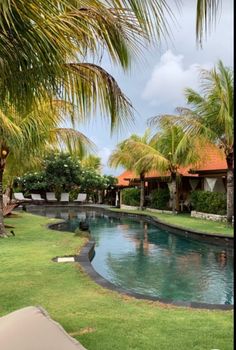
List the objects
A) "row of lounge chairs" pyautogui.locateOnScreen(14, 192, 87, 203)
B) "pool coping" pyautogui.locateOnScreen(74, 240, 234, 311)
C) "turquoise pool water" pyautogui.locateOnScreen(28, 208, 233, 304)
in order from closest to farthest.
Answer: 1. "pool coping" pyautogui.locateOnScreen(74, 240, 234, 311)
2. "turquoise pool water" pyautogui.locateOnScreen(28, 208, 233, 304)
3. "row of lounge chairs" pyautogui.locateOnScreen(14, 192, 87, 203)

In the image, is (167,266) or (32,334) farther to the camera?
(167,266)

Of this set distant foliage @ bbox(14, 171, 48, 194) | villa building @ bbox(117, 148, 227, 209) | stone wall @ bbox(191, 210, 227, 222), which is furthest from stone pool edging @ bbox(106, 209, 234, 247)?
distant foliage @ bbox(14, 171, 48, 194)

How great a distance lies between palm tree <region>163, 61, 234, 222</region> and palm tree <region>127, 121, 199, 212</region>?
354 centimetres

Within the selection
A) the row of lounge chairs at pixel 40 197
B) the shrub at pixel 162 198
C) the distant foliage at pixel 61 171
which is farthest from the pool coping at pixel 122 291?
the row of lounge chairs at pixel 40 197

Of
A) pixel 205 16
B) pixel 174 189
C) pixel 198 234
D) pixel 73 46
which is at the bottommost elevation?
pixel 198 234

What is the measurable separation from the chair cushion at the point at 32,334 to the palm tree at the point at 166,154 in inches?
662

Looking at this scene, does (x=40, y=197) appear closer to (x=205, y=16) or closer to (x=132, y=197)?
(x=132, y=197)

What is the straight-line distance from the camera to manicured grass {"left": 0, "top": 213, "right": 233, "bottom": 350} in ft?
12.6

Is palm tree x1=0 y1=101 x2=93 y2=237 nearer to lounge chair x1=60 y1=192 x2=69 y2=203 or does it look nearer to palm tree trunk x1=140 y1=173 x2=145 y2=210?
palm tree trunk x1=140 y1=173 x2=145 y2=210

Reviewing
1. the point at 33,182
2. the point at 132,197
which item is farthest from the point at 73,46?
the point at 33,182

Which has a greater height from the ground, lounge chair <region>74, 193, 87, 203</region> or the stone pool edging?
lounge chair <region>74, 193, 87, 203</region>

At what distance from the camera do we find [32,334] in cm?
276

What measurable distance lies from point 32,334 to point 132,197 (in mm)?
25805

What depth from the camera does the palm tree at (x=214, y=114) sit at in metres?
Answer: 14.3
